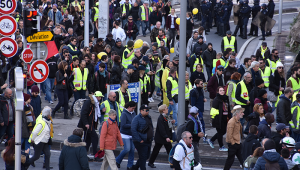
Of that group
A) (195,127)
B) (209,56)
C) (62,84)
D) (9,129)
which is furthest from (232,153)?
(209,56)

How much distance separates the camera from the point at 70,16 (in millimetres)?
23859

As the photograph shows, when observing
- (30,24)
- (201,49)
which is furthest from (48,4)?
(30,24)

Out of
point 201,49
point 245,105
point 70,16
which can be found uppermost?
point 70,16

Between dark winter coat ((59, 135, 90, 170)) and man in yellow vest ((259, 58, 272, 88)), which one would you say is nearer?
dark winter coat ((59, 135, 90, 170))

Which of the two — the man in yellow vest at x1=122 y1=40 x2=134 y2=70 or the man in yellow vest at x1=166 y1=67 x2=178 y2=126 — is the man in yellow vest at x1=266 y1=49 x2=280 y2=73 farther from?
the man in yellow vest at x1=122 y1=40 x2=134 y2=70

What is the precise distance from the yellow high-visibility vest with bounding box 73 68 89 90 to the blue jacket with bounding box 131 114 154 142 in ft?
15.3

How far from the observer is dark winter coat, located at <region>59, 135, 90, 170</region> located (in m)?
9.05

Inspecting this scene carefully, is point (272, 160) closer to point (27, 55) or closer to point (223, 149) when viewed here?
point (223, 149)

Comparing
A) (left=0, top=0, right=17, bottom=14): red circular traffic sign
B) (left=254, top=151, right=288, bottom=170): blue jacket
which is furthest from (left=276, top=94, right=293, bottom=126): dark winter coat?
(left=0, top=0, right=17, bottom=14): red circular traffic sign

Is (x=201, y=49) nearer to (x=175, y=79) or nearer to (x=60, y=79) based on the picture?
(x=175, y=79)

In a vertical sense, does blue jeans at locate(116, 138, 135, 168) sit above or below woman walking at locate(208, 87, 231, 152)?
below

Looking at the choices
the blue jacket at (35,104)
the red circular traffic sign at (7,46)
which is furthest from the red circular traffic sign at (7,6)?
the blue jacket at (35,104)

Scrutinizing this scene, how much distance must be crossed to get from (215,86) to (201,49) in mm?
3076

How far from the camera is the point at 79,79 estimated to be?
→ 15.3 metres
